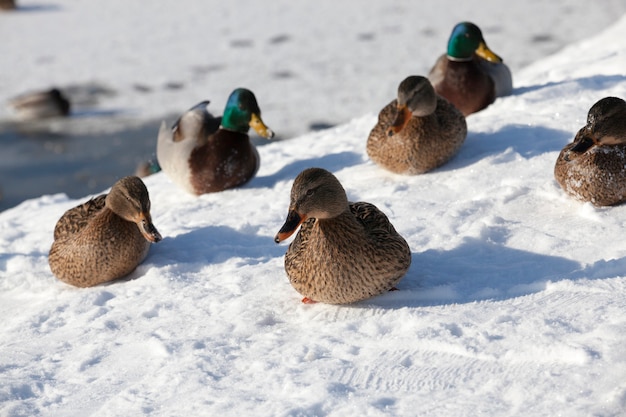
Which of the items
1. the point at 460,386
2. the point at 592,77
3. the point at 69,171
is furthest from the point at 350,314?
the point at 69,171

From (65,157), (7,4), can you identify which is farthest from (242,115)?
(7,4)

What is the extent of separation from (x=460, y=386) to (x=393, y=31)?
803cm

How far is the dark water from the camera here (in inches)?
281

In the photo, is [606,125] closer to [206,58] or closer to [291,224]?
[291,224]

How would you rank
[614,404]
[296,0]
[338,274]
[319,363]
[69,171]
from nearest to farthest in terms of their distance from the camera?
[614,404] → [319,363] → [338,274] → [69,171] → [296,0]

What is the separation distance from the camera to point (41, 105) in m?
8.48

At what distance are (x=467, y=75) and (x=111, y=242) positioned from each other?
269cm

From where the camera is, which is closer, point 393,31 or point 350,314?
point 350,314

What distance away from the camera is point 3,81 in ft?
31.1

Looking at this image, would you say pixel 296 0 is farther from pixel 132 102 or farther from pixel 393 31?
pixel 132 102

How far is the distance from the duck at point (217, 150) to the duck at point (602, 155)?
1.92 m

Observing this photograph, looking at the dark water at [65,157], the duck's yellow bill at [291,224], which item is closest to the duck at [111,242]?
the duck's yellow bill at [291,224]

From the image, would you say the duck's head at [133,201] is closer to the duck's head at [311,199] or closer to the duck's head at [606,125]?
the duck's head at [311,199]

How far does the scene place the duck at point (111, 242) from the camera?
152 inches
